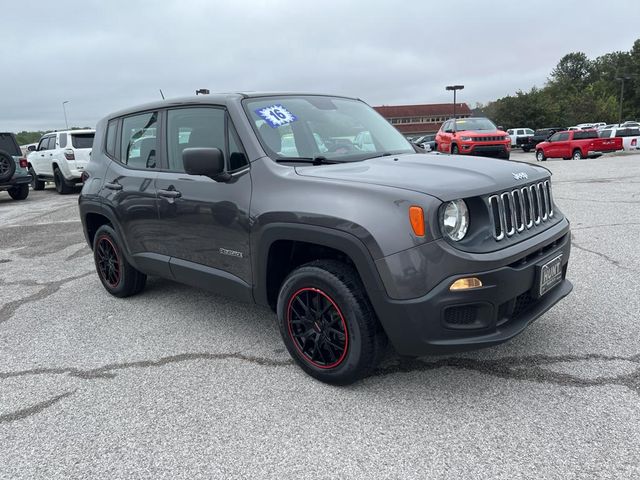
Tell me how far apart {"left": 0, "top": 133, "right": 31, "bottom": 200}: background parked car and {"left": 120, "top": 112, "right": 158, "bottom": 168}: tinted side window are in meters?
10.3

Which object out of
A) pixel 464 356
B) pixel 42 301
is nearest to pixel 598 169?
pixel 464 356

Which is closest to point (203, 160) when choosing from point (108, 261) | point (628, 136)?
point (108, 261)

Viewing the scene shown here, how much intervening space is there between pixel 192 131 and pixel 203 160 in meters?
0.75

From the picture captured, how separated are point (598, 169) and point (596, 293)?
1286 centimetres

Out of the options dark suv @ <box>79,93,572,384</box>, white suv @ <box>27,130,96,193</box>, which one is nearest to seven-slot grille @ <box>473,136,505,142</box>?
white suv @ <box>27,130,96,193</box>

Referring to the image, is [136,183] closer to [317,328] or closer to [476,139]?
[317,328]

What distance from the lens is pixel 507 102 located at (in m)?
55.7

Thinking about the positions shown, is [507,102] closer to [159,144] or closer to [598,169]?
[598,169]

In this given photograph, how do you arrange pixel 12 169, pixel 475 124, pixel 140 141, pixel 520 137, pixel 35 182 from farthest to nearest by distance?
pixel 520 137, pixel 475 124, pixel 35 182, pixel 12 169, pixel 140 141

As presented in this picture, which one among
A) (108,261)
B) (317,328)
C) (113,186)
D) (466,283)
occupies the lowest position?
(317,328)

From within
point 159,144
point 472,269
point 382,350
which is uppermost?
point 159,144

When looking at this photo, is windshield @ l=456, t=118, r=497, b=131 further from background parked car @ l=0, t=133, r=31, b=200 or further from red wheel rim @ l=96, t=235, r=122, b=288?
red wheel rim @ l=96, t=235, r=122, b=288

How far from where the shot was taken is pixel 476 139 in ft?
53.8

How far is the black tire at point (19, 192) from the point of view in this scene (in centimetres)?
1409
